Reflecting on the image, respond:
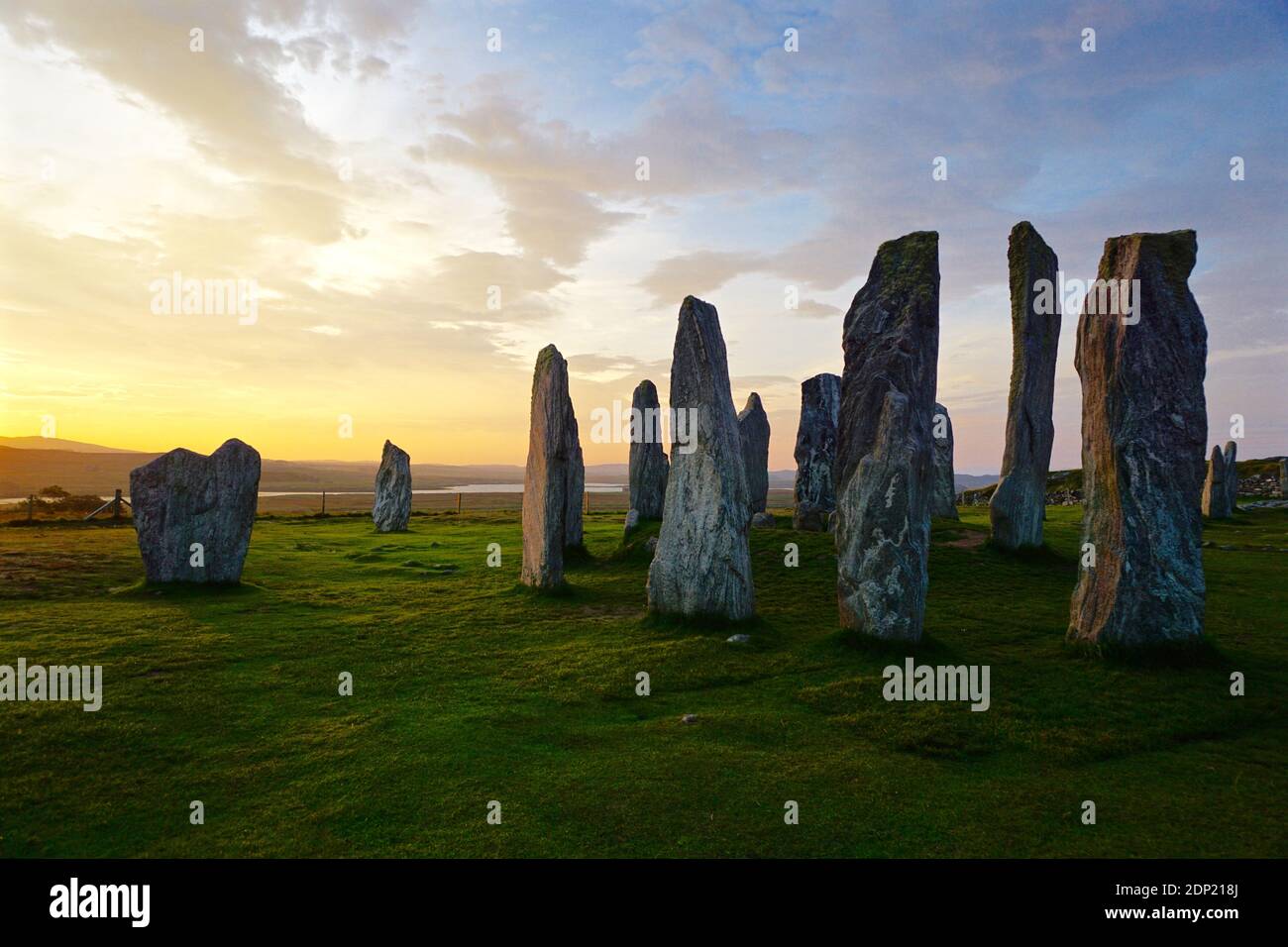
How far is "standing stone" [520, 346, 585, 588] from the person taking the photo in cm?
1536

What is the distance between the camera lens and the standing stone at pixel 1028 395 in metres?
17.7

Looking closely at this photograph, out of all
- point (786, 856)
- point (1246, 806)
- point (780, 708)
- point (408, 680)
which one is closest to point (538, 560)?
point (408, 680)

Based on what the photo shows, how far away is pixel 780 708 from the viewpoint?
8312 mm

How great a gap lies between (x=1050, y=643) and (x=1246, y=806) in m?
5.05

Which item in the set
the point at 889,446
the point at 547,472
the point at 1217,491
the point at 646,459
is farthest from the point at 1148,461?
the point at 1217,491

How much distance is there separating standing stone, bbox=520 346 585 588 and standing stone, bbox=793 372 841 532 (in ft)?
28.9

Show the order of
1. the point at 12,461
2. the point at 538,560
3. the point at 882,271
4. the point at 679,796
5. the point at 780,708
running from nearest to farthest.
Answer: the point at 679,796, the point at 780,708, the point at 882,271, the point at 538,560, the point at 12,461

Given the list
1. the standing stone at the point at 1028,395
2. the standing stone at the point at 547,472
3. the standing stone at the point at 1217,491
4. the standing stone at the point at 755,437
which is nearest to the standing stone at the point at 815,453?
the standing stone at the point at 755,437

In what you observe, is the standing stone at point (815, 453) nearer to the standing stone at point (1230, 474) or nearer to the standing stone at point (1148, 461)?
the standing stone at point (1148, 461)

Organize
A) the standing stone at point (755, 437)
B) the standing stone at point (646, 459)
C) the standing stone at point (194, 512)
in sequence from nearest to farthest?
the standing stone at point (194, 512)
the standing stone at point (646, 459)
the standing stone at point (755, 437)

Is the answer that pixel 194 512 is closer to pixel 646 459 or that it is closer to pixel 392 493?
pixel 646 459

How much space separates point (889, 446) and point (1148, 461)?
3.22 meters

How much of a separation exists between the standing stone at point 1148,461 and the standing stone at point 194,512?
16.0 m
